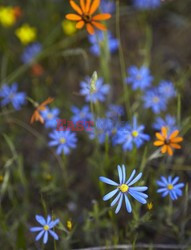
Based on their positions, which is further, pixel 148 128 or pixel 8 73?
pixel 8 73

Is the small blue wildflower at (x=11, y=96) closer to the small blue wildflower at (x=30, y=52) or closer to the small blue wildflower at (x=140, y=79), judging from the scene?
the small blue wildflower at (x=30, y=52)

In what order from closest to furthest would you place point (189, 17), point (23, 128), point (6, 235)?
1. point (6, 235)
2. point (23, 128)
3. point (189, 17)

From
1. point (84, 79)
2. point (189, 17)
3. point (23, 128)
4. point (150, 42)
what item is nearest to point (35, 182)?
point (23, 128)

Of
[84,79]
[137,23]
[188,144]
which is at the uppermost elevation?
[137,23]

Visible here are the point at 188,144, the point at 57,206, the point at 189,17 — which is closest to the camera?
the point at 57,206

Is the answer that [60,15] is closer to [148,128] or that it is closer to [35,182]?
[148,128]

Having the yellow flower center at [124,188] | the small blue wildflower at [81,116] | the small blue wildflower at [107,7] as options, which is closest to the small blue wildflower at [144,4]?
the small blue wildflower at [107,7]

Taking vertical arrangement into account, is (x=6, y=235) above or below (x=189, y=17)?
below
